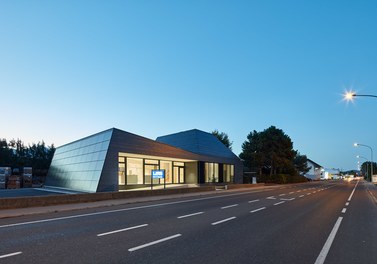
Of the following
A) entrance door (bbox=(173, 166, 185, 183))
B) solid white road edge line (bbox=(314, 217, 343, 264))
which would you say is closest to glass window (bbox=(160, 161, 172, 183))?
entrance door (bbox=(173, 166, 185, 183))

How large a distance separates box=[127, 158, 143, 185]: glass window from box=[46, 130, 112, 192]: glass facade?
188 inches

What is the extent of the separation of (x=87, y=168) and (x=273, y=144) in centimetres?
4425

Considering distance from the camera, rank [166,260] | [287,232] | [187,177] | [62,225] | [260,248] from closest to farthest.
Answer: [166,260]
[260,248]
[287,232]
[62,225]
[187,177]

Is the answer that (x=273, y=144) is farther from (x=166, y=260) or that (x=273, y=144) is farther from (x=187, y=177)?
(x=166, y=260)

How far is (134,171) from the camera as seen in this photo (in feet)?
124

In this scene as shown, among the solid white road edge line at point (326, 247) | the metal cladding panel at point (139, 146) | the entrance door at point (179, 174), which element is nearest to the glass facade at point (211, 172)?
the entrance door at point (179, 174)

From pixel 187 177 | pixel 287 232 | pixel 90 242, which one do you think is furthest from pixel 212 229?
pixel 187 177

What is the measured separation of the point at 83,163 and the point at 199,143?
19.5m

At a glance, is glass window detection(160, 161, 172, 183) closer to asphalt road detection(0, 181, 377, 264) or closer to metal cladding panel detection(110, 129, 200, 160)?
metal cladding panel detection(110, 129, 200, 160)

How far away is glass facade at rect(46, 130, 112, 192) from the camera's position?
3028 centimetres

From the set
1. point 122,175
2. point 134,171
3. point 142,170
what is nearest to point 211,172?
point 142,170

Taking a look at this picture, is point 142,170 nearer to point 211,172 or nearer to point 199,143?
point 199,143

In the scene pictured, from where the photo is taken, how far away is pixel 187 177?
4791 cm

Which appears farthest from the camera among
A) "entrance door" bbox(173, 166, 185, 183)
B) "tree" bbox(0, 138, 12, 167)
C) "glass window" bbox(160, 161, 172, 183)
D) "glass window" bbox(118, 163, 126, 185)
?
"tree" bbox(0, 138, 12, 167)
